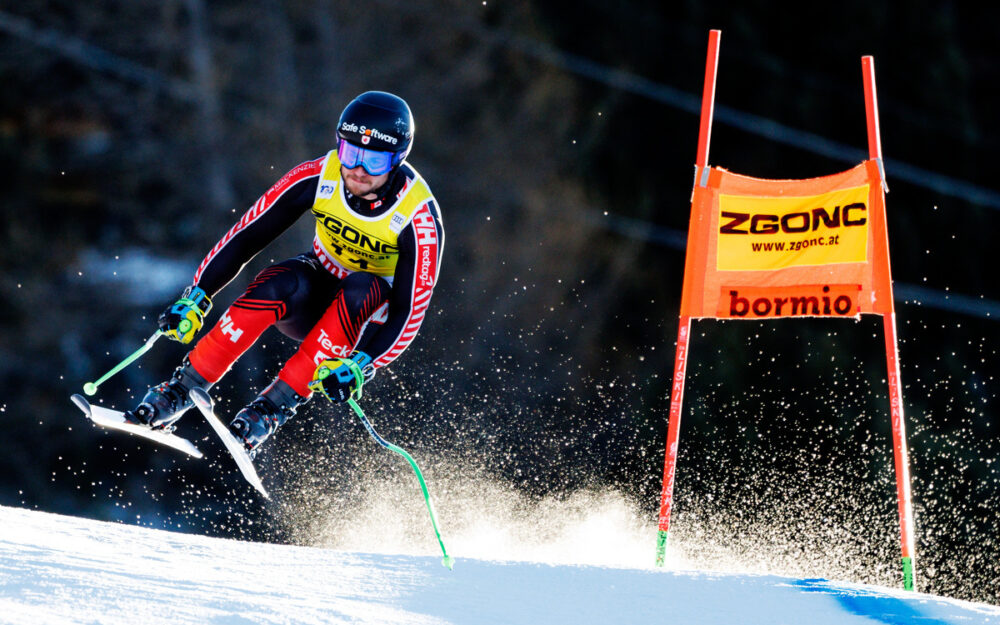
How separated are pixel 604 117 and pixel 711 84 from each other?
9740mm

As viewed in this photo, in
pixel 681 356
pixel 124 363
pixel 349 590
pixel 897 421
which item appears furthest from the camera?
pixel 681 356

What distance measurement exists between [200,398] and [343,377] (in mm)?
529

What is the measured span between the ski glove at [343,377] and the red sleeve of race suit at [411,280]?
0.07m

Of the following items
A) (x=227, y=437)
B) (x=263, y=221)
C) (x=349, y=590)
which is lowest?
(x=349, y=590)

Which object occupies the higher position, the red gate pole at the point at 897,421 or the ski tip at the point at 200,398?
the red gate pole at the point at 897,421

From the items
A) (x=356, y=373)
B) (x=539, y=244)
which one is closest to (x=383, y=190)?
(x=356, y=373)

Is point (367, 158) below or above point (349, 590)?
above

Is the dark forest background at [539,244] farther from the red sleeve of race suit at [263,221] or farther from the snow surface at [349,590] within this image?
the red sleeve of race suit at [263,221]

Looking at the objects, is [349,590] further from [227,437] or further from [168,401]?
[168,401]

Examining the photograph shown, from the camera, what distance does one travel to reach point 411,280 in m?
4.89

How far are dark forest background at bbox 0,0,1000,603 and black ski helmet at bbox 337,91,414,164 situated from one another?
21.0ft

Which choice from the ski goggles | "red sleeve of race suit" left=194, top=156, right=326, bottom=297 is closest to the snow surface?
"red sleeve of race suit" left=194, top=156, right=326, bottom=297

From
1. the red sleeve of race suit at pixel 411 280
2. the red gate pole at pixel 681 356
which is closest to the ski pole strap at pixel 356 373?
the red sleeve of race suit at pixel 411 280

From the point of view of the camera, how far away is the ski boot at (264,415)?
484 centimetres
